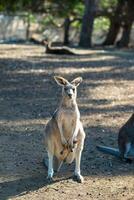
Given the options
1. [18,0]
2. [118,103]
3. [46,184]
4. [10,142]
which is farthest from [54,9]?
[46,184]

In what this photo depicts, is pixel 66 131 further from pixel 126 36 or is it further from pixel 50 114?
pixel 126 36

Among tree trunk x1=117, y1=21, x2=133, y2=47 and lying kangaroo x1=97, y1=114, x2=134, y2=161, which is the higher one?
lying kangaroo x1=97, y1=114, x2=134, y2=161

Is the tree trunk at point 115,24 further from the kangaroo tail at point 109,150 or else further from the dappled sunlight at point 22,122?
the kangaroo tail at point 109,150

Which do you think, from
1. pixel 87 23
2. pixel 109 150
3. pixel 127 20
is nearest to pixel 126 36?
pixel 127 20

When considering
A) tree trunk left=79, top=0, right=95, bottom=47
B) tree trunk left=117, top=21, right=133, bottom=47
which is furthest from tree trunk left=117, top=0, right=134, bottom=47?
tree trunk left=79, top=0, right=95, bottom=47

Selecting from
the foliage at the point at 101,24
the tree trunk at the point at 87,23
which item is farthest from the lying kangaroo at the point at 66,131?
the foliage at the point at 101,24

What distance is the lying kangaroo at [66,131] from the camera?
5.57 metres

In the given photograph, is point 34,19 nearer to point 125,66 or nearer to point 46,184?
point 125,66

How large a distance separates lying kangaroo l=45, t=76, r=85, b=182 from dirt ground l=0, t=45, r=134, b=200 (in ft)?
0.89

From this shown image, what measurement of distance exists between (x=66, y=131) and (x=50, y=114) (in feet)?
11.3

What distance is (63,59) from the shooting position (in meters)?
15.0

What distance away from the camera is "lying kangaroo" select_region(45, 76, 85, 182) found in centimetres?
557

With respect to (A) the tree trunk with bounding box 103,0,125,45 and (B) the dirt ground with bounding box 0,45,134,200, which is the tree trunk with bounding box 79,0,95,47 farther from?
(B) the dirt ground with bounding box 0,45,134,200

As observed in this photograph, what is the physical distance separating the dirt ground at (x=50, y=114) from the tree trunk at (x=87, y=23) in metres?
3.23
